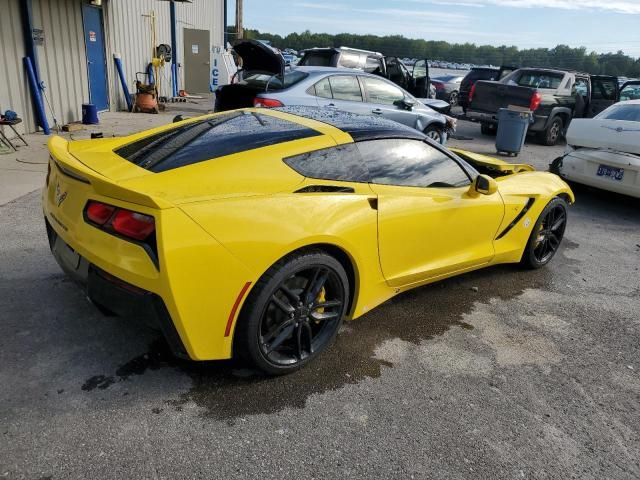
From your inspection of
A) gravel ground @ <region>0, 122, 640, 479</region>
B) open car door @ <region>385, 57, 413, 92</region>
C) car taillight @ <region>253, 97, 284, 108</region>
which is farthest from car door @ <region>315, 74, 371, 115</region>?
open car door @ <region>385, 57, 413, 92</region>

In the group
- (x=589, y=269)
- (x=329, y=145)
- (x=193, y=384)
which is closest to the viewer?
(x=193, y=384)

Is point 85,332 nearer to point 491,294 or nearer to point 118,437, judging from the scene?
point 118,437

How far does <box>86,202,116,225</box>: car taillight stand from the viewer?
235 centimetres

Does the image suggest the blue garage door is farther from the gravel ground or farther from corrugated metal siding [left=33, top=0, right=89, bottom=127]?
the gravel ground

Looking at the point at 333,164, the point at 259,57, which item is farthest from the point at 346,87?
the point at 333,164

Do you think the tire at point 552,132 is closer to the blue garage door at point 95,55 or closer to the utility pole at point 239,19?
the blue garage door at point 95,55

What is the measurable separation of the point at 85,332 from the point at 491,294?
300 cm

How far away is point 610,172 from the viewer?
644 cm

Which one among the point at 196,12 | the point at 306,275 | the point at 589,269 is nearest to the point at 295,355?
the point at 306,275

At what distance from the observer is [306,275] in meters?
2.72

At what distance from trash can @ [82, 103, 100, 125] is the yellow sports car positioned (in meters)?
7.48

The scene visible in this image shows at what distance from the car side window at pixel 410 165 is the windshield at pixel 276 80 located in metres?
4.42

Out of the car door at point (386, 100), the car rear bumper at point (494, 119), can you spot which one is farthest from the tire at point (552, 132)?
the car door at point (386, 100)

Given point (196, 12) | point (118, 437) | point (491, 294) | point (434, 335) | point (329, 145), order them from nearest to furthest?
point (118, 437) < point (329, 145) < point (434, 335) < point (491, 294) < point (196, 12)
